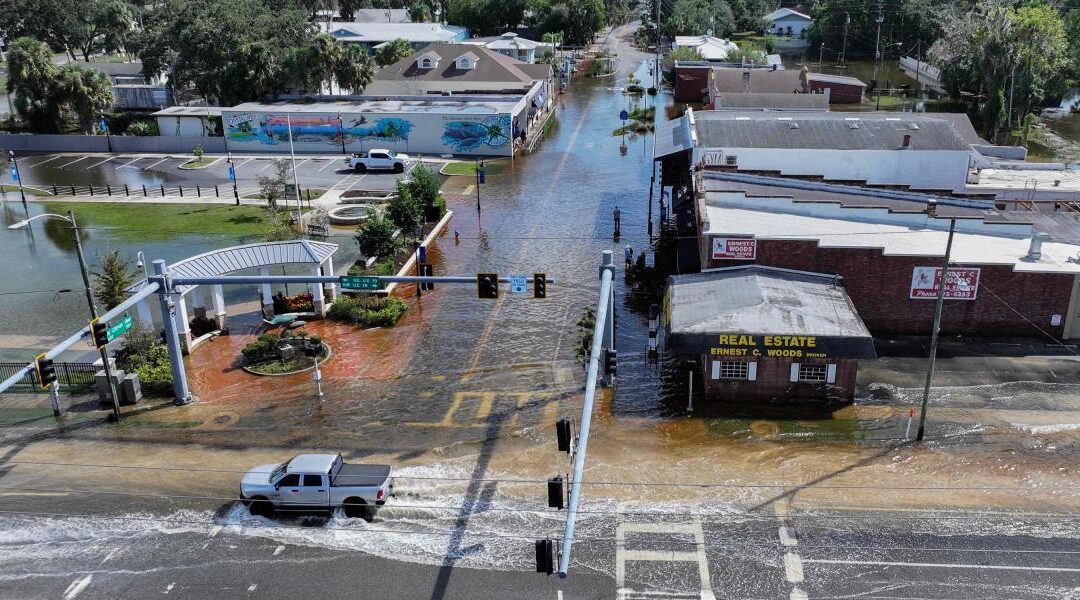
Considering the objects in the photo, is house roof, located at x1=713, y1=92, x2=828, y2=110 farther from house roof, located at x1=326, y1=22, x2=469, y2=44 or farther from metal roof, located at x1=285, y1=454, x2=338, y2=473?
house roof, located at x1=326, y1=22, x2=469, y2=44

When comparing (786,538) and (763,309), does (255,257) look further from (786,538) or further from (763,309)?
(786,538)

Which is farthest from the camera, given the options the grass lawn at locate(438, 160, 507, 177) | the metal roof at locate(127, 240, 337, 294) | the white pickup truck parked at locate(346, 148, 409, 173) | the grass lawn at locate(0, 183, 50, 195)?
the grass lawn at locate(438, 160, 507, 177)

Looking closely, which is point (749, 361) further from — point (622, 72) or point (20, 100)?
point (622, 72)

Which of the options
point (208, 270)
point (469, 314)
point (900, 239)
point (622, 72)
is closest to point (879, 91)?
point (622, 72)

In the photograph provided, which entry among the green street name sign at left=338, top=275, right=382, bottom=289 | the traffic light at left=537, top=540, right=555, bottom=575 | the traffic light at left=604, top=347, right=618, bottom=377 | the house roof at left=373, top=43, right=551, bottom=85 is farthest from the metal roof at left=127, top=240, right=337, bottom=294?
the house roof at left=373, top=43, right=551, bottom=85

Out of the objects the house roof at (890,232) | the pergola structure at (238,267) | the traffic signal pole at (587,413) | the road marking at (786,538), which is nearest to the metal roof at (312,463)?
the traffic signal pole at (587,413)

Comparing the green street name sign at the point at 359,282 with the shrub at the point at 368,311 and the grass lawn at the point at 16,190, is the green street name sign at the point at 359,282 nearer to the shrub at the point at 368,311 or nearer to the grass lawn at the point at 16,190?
the shrub at the point at 368,311
